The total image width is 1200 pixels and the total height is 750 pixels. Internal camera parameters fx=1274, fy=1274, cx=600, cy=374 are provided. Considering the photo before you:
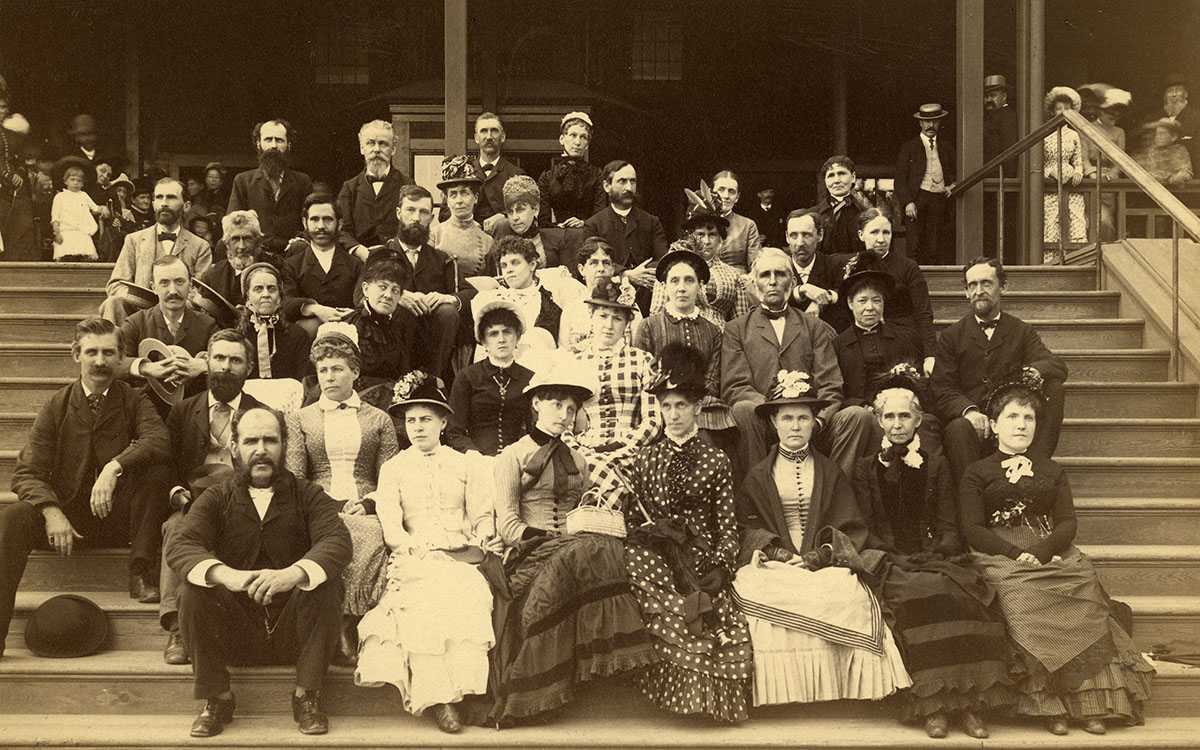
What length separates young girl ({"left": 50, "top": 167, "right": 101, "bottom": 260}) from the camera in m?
9.22

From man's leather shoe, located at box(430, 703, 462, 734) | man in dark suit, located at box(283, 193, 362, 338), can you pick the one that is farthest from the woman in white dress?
man in dark suit, located at box(283, 193, 362, 338)

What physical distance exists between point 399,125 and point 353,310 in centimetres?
535

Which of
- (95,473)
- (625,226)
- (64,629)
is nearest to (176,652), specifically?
(64,629)

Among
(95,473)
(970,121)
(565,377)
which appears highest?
(970,121)

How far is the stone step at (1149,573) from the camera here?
5.49 m

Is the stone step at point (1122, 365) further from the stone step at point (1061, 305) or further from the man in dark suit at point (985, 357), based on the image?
the man in dark suit at point (985, 357)

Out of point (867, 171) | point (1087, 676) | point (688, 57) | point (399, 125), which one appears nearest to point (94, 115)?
point (399, 125)

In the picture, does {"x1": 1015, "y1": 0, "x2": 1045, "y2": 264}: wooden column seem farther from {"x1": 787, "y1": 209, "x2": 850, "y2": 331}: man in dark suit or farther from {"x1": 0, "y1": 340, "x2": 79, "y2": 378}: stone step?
{"x1": 0, "y1": 340, "x2": 79, "y2": 378}: stone step

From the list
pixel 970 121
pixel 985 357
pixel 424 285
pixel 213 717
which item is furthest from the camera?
pixel 970 121

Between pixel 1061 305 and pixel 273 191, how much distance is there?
4712 mm

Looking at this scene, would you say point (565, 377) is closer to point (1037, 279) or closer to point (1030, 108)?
point (1037, 279)

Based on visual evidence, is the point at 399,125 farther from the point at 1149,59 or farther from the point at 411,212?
the point at 1149,59

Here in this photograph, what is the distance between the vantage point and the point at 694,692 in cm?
460

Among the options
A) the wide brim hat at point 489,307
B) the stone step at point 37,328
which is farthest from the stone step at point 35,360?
the wide brim hat at point 489,307
